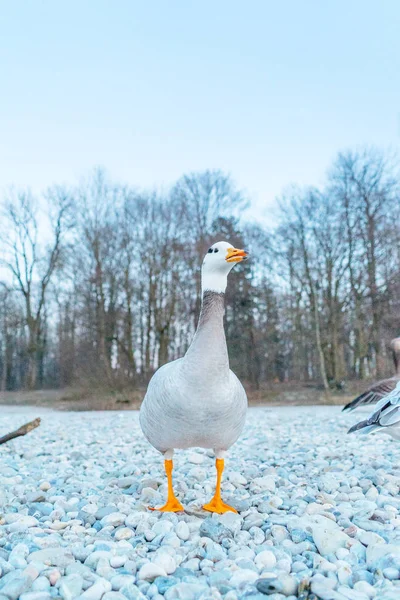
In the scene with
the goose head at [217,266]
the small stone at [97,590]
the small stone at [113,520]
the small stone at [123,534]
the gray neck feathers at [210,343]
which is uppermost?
the goose head at [217,266]

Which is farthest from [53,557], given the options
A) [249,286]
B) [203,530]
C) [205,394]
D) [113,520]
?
[249,286]

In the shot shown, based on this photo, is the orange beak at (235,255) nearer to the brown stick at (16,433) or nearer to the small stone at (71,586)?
the brown stick at (16,433)

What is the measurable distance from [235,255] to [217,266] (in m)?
→ 0.19

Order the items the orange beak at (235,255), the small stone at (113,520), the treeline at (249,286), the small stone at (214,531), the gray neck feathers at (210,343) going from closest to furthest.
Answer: the small stone at (214,531) < the small stone at (113,520) < the gray neck feathers at (210,343) < the orange beak at (235,255) < the treeline at (249,286)

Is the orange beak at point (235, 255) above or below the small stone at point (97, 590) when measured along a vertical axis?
above

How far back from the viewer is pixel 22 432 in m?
3.54

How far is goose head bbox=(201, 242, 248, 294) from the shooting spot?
3670 millimetres

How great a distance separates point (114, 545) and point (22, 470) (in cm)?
302

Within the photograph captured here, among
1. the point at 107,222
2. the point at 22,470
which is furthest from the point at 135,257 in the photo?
the point at 22,470

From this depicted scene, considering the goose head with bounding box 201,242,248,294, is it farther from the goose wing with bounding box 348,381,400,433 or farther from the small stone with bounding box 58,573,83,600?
the small stone with bounding box 58,573,83,600

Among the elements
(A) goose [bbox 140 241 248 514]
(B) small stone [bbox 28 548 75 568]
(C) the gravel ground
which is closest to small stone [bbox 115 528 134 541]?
(C) the gravel ground

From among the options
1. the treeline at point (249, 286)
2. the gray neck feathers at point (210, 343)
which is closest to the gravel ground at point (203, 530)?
the gray neck feathers at point (210, 343)

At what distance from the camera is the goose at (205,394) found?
3305 mm

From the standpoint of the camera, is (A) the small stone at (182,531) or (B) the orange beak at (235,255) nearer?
(A) the small stone at (182,531)
